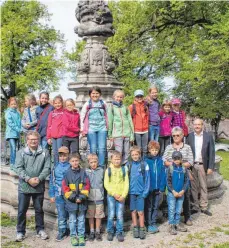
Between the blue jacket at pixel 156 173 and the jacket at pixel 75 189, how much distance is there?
1063 mm

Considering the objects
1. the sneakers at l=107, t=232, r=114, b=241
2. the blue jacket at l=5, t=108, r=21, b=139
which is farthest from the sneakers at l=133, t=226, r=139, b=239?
the blue jacket at l=5, t=108, r=21, b=139

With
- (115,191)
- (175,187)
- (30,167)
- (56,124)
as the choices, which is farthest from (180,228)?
(56,124)

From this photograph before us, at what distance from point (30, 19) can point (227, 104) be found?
46.4 feet

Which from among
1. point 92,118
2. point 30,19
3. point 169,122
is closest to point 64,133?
point 92,118

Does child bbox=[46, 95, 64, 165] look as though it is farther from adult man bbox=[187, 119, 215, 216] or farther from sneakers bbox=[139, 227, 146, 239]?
adult man bbox=[187, 119, 215, 216]

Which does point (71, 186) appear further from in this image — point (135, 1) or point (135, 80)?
point (135, 1)

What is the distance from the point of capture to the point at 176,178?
6.14m

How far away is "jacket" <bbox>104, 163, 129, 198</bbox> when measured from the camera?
589 centimetres

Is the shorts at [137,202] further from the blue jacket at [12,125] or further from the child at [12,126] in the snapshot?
the blue jacket at [12,125]

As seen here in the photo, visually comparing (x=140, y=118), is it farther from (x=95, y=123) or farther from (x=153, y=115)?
(x=95, y=123)

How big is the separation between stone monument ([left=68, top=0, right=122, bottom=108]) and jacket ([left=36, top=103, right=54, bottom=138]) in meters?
1.83

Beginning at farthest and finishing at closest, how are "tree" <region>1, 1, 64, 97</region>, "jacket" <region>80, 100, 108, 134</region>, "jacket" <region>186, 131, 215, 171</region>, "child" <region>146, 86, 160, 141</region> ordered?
"tree" <region>1, 1, 64, 97</region> < "child" <region>146, 86, 160, 141</region> < "jacket" <region>186, 131, 215, 171</region> < "jacket" <region>80, 100, 108, 134</region>

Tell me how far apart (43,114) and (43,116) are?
4 centimetres

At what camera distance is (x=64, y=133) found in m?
6.98
